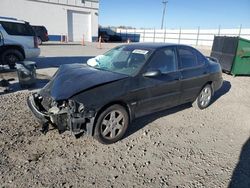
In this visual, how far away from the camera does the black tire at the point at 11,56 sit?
8.49m

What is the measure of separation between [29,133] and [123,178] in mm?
1945

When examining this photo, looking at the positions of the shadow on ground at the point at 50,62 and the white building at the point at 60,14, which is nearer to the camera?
the shadow on ground at the point at 50,62

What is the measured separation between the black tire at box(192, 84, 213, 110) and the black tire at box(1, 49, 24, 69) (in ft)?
22.4

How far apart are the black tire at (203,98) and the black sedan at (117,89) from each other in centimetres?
22

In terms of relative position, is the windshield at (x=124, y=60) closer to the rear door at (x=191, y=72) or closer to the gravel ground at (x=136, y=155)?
the rear door at (x=191, y=72)

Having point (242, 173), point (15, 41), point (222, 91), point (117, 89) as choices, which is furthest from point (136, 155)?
point (15, 41)

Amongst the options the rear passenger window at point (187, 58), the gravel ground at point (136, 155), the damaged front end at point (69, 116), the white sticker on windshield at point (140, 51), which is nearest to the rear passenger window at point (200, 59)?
the rear passenger window at point (187, 58)

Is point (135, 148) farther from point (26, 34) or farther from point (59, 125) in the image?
point (26, 34)

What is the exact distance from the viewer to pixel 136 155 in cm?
353

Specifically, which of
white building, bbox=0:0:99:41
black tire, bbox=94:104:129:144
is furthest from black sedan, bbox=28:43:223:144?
white building, bbox=0:0:99:41

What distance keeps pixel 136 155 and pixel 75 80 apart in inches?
61.9

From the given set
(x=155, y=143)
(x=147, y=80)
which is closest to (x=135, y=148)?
(x=155, y=143)

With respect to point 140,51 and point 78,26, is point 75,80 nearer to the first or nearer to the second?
point 140,51

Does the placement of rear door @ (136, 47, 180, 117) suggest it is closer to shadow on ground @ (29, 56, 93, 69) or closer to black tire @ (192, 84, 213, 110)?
black tire @ (192, 84, 213, 110)
